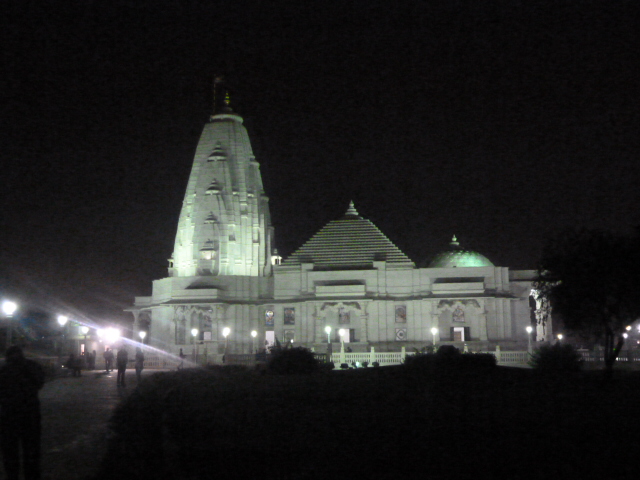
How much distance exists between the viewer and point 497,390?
2245 cm

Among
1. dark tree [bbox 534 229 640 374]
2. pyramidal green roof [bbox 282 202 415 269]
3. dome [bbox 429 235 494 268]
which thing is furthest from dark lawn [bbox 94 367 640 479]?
pyramidal green roof [bbox 282 202 415 269]

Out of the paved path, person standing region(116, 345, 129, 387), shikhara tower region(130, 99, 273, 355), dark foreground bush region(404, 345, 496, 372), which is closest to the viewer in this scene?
the paved path

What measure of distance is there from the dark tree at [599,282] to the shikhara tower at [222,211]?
4579cm

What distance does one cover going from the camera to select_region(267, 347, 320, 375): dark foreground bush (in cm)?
3294

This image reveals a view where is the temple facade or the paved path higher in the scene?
the temple facade

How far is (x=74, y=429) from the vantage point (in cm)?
1792

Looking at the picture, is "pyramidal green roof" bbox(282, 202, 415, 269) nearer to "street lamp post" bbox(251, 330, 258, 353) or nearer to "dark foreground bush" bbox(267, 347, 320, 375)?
"street lamp post" bbox(251, 330, 258, 353)

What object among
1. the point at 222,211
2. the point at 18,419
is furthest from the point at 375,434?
the point at 222,211

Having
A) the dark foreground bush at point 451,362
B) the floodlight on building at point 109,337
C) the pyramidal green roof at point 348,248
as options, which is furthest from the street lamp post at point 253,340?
the dark foreground bush at point 451,362

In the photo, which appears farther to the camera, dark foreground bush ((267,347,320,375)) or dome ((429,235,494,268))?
dome ((429,235,494,268))

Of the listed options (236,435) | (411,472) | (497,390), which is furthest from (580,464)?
(497,390)

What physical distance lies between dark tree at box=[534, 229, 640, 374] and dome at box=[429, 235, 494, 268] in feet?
129

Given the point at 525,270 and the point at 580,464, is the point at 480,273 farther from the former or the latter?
the point at 580,464

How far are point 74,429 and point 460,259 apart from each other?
56962 mm
